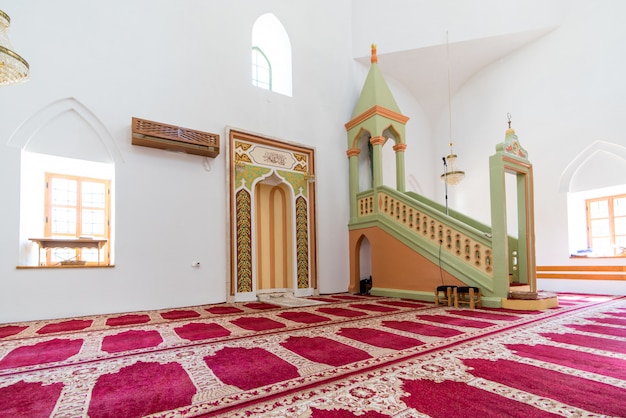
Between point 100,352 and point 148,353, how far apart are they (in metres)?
0.39

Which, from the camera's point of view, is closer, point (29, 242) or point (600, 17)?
point (29, 242)

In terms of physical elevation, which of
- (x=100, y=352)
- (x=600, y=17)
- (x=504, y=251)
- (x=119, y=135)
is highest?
(x=600, y=17)

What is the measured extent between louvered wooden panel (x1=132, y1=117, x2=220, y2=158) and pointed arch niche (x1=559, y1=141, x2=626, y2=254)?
22.2ft

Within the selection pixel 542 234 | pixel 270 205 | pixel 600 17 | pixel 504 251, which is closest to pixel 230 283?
pixel 270 205

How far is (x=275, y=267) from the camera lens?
22.3 feet

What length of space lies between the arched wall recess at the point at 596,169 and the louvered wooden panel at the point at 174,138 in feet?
22.2

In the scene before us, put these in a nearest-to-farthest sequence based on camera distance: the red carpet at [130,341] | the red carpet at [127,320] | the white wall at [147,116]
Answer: the red carpet at [130,341], the red carpet at [127,320], the white wall at [147,116]

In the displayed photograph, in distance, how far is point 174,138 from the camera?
16.5 feet

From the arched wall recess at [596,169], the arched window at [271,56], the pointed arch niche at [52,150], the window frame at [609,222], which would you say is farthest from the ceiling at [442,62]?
the pointed arch niche at [52,150]

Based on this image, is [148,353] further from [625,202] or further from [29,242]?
[625,202]

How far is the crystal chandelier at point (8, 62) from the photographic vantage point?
290cm

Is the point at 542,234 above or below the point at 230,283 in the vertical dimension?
above

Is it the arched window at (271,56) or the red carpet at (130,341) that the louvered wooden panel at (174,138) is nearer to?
the arched window at (271,56)

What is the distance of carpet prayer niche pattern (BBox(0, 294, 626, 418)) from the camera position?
163cm
